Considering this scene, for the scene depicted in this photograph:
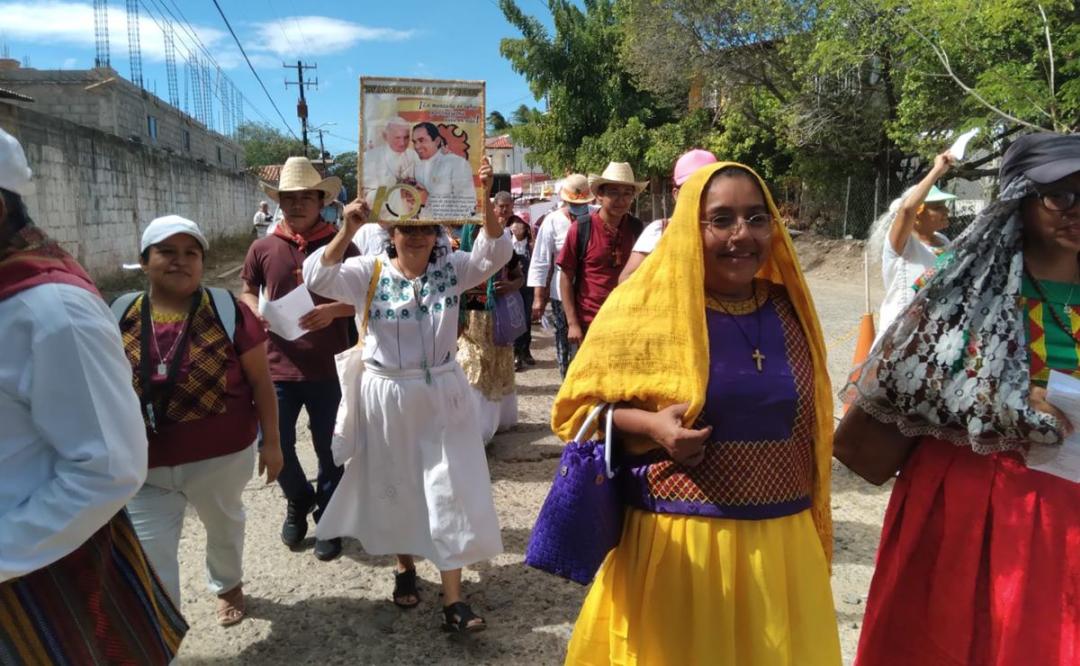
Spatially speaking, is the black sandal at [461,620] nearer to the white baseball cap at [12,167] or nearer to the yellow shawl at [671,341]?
the yellow shawl at [671,341]

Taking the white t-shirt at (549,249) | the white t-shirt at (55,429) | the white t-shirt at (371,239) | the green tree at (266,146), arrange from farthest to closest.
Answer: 1. the green tree at (266,146)
2. the white t-shirt at (549,249)
3. the white t-shirt at (371,239)
4. the white t-shirt at (55,429)

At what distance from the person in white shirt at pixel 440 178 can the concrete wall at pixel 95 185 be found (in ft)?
26.9

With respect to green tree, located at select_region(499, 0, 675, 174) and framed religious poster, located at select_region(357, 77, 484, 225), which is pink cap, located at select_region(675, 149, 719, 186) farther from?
green tree, located at select_region(499, 0, 675, 174)

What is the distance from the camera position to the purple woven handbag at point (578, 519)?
2.09 m

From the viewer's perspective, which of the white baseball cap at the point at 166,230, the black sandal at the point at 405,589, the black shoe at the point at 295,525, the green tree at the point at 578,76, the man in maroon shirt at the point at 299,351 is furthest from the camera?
the green tree at the point at 578,76

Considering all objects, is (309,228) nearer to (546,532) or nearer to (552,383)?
(546,532)

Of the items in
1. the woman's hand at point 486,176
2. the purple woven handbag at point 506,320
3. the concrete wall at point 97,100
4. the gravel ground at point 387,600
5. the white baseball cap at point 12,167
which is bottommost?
the gravel ground at point 387,600

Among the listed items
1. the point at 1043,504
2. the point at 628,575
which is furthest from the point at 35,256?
the point at 1043,504

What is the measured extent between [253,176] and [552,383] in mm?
29097

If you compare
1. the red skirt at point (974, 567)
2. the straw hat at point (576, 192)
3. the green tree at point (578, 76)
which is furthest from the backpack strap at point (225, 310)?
the green tree at point (578, 76)

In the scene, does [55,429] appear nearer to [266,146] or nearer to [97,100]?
[97,100]

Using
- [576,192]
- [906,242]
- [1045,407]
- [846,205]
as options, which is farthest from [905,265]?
[846,205]

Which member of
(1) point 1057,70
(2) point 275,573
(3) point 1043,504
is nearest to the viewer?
(3) point 1043,504

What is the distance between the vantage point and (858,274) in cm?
1766
